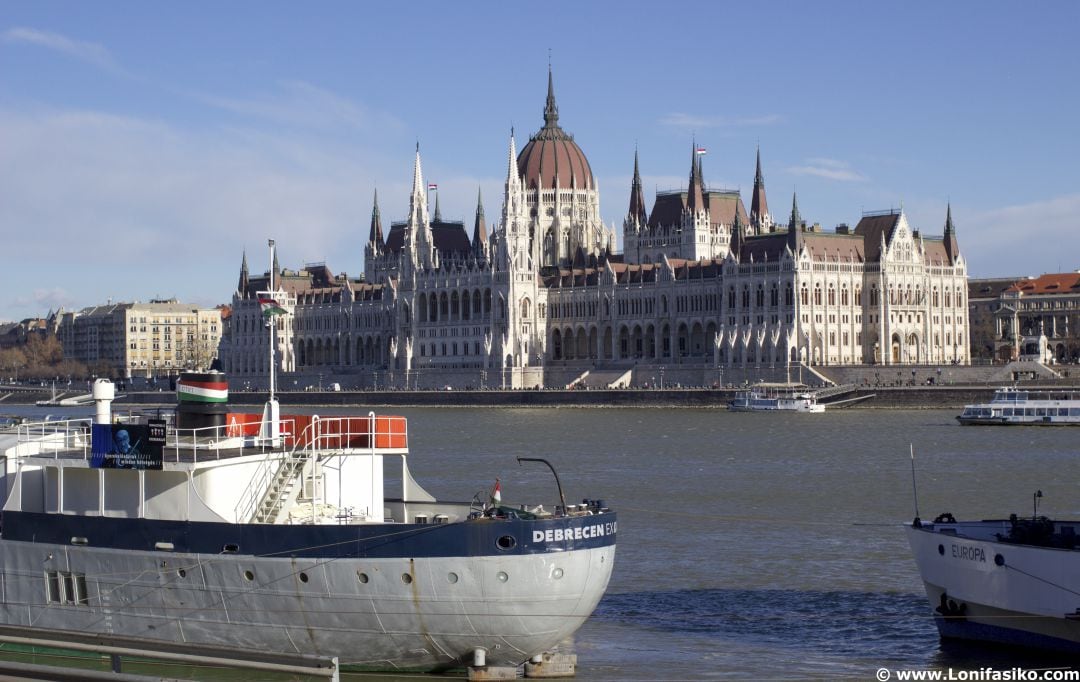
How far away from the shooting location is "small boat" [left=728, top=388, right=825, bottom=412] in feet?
378

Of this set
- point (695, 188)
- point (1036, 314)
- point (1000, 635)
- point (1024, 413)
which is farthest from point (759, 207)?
point (1000, 635)

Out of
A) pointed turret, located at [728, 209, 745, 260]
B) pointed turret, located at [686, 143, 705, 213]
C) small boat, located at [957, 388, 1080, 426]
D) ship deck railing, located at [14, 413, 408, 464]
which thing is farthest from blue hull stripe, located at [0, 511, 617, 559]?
pointed turret, located at [686, 143, 705, 213]

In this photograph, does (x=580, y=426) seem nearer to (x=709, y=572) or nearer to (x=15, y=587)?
(x=709, y=572)

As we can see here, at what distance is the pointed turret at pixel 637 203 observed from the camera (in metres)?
172

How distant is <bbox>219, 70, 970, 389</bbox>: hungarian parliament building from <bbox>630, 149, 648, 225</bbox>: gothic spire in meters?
0.18

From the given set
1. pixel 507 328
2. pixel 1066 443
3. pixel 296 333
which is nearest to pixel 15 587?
pixel 1066 443

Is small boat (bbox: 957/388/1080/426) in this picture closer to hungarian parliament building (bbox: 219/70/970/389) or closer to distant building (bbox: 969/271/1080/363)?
hungarian parliament building (bbox: 219/70/970/389)

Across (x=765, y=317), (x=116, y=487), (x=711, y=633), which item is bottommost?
(x=711, y=633)

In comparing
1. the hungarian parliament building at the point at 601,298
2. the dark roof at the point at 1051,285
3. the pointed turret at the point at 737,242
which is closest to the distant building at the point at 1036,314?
the dark roof at the point at 1051,285

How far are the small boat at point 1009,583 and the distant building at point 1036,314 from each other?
14030 centimetres

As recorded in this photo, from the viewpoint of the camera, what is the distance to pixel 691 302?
5842 inches

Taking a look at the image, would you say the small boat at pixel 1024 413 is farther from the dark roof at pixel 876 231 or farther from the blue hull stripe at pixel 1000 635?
the blue hull stripe at pixel 1000 635

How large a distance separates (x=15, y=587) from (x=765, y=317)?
118 metres

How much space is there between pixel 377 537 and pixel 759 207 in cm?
14454
